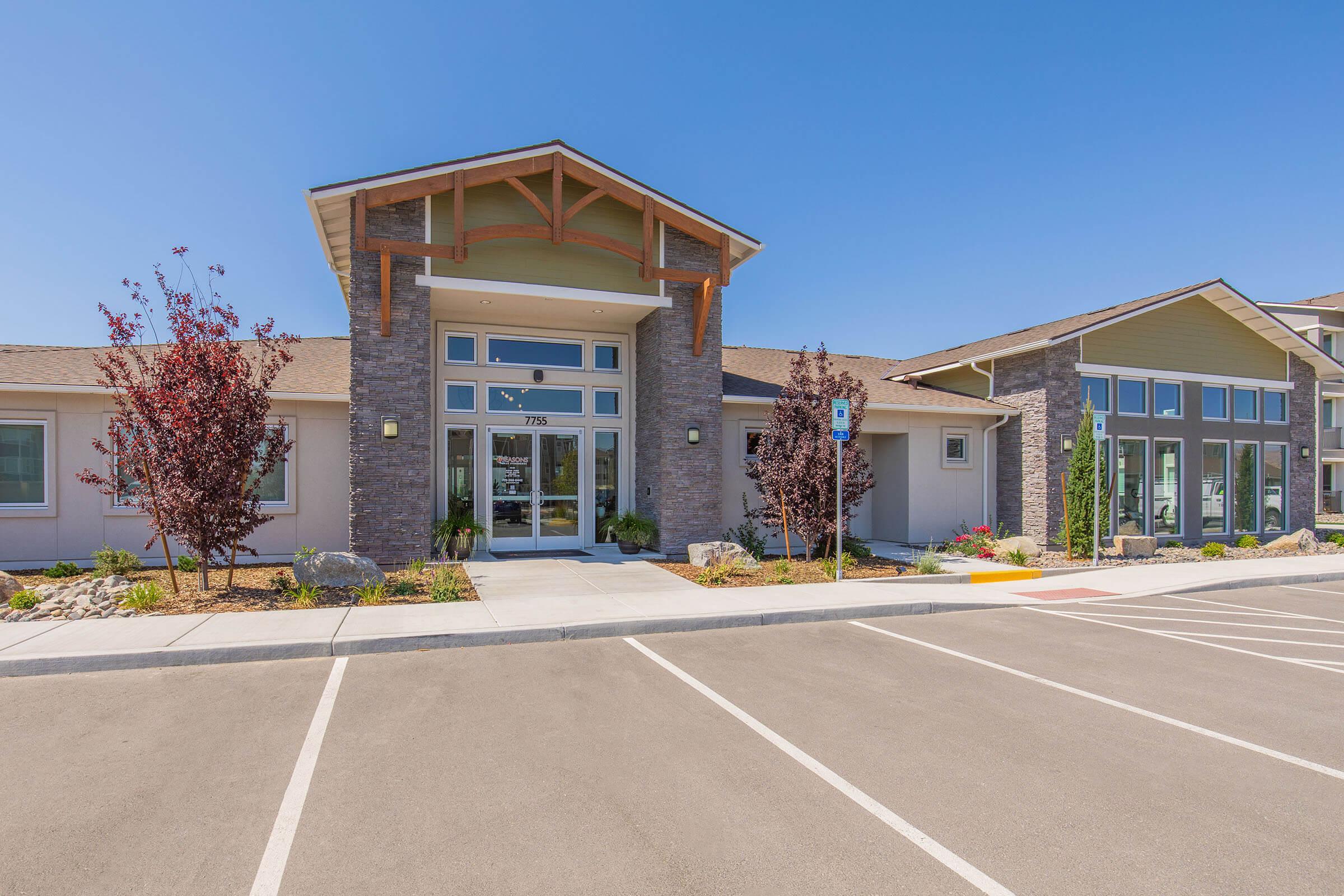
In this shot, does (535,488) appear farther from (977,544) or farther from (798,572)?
(977,544)

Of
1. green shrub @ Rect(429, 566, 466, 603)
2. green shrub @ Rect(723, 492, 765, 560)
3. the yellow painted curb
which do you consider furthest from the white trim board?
green shrub @ Rect(429, 566, 466, 603)

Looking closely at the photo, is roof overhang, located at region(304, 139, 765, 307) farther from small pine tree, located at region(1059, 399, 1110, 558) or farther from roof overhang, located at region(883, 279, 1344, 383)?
small pine tree, located at region(1059, 399, 1110, 558)

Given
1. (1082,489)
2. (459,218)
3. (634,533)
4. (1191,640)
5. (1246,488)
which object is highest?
(459,218)

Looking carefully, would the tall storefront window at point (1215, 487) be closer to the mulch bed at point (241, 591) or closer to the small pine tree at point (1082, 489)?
the small pine tree at point (1082, 489)

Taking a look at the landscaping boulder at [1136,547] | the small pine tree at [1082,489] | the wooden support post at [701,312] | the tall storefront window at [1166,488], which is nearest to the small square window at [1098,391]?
the tall storefront window at [1166,488]

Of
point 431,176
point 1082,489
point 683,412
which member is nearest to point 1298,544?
point 1082,489

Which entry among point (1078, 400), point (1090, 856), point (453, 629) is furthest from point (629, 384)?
point (1090, 856)

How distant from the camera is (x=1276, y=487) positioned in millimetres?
19484

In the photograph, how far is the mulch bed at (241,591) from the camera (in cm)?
874

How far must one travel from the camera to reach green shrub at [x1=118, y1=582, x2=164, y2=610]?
8500mm

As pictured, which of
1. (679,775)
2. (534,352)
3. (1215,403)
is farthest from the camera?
(1215,403)

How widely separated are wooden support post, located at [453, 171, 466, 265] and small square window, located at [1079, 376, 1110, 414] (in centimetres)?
1432

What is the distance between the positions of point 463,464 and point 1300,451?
22.3 meters

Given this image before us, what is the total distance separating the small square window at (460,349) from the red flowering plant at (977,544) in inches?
426
